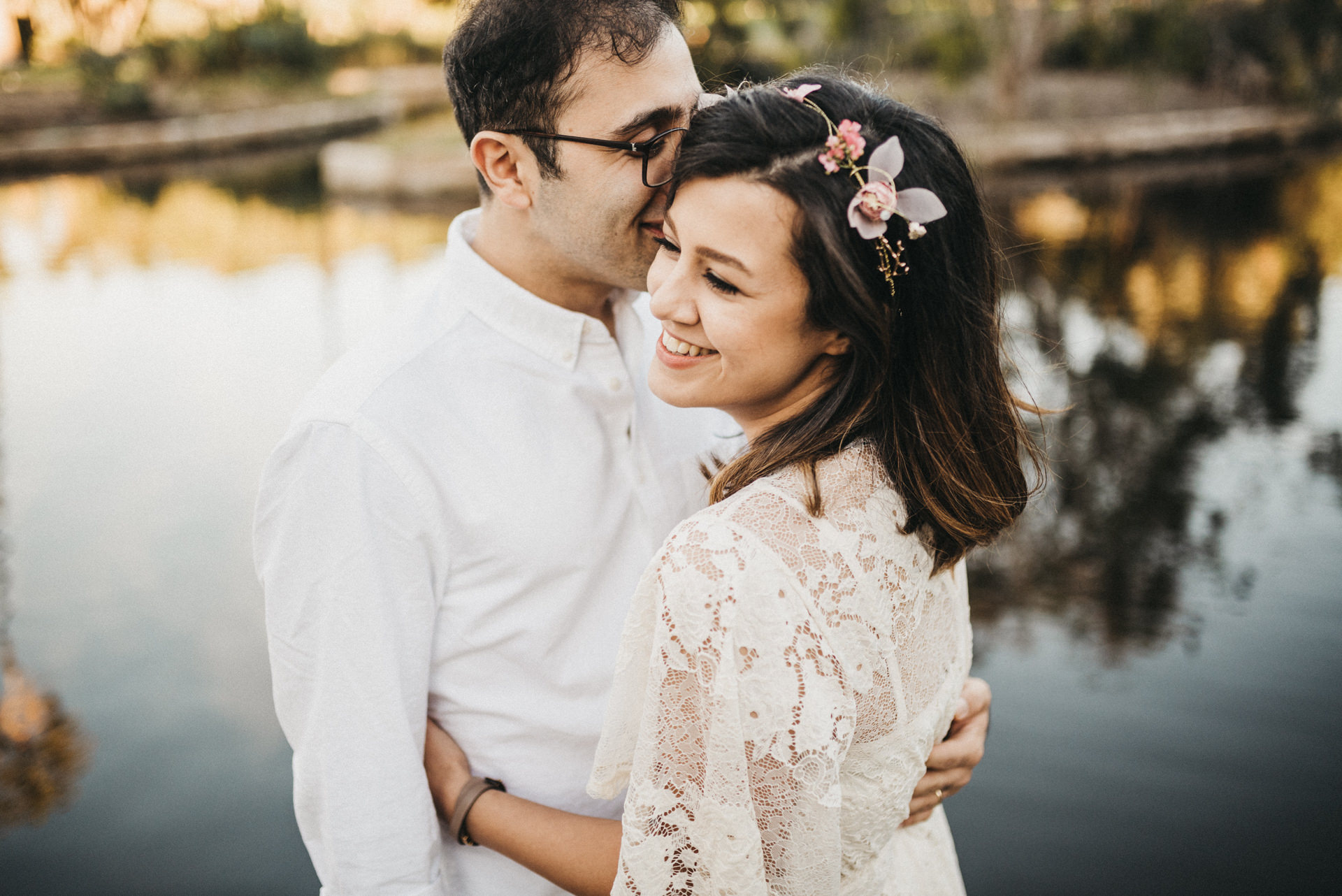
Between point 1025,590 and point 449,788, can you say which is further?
point 1025,590

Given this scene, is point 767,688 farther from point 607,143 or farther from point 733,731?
point 607,143

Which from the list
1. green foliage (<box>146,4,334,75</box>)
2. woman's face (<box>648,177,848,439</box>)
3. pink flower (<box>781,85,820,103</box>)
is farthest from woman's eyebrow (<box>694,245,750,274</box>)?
green foliage (<box>146,4,334,75</box>)

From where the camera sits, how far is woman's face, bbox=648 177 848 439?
1.20 meters

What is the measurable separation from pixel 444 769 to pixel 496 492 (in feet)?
1.41

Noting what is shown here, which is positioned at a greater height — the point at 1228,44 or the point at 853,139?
the point at 1228,44

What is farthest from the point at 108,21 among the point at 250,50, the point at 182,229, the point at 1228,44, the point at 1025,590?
the point at 1025,590

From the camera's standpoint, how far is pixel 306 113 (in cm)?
2173

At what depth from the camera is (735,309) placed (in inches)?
48.7

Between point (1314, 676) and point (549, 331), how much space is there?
137 inches

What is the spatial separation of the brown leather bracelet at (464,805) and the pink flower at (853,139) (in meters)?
1.04

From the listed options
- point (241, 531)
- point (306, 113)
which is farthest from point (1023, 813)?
point (306, 113)

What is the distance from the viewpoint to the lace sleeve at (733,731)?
1.07 metres

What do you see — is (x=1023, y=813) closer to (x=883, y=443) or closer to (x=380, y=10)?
(x=883, y=443)

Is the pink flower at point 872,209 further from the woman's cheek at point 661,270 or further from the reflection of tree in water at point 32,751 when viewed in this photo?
the reflection of tree in water at point 32,751
